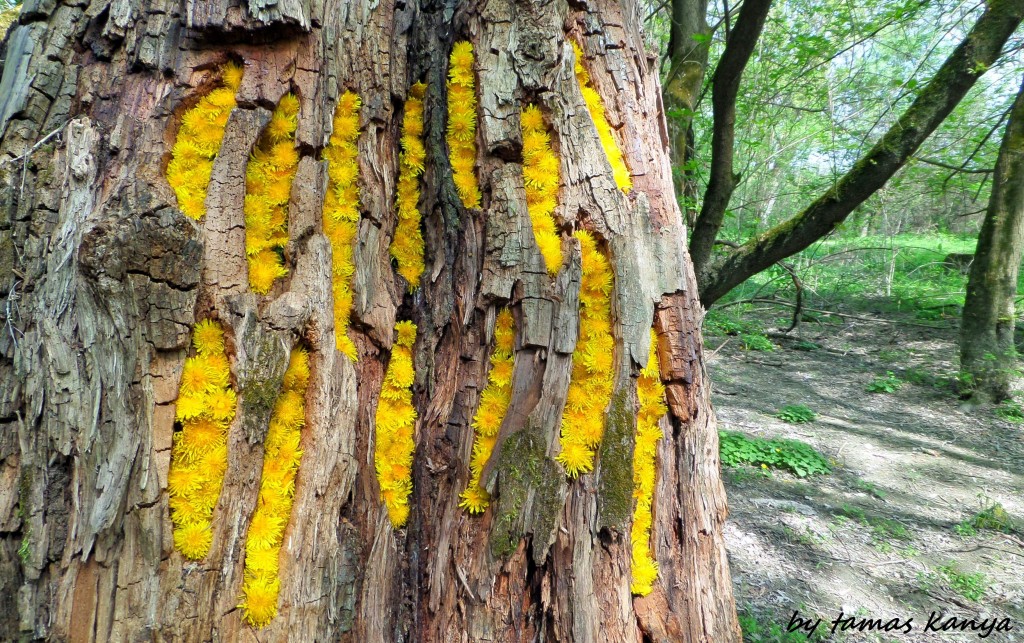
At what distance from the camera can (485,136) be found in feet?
5.50

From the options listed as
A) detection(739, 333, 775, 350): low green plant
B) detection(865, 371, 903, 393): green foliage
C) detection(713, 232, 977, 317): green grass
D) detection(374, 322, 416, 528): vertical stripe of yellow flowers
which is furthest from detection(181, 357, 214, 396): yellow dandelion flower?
detection(713, 232, 977, 317): green grass

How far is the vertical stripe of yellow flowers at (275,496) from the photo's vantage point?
1.36 metres

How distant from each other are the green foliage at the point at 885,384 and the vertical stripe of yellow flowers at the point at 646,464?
224 inches

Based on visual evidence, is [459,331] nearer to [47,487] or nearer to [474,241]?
[474,241]

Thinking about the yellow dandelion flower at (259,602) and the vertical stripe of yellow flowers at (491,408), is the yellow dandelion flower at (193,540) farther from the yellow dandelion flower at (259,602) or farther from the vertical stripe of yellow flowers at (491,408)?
the vertical stripe of yellow flowers at (491,408)

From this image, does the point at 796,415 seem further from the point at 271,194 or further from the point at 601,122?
the point at 271,194

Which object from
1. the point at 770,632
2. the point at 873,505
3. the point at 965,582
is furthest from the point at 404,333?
the point at 873,505

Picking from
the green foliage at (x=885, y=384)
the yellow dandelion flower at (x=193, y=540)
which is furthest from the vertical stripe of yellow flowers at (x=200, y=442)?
the green foliage at (x=885, y=384)

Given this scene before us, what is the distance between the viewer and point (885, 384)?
20.5ft

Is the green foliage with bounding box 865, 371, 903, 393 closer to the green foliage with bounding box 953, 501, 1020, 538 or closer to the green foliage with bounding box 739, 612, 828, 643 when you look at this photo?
the green foliage with bounding box 953, 501, 1020, 538

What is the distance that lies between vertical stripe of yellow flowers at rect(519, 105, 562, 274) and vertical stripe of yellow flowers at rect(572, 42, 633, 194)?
18cm

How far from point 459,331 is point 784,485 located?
3294mm

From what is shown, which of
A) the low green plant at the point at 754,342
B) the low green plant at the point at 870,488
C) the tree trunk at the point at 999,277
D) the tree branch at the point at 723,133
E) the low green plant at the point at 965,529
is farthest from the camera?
the low green plant at the point at 754,342

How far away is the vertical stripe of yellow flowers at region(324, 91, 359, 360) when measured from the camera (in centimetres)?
159
